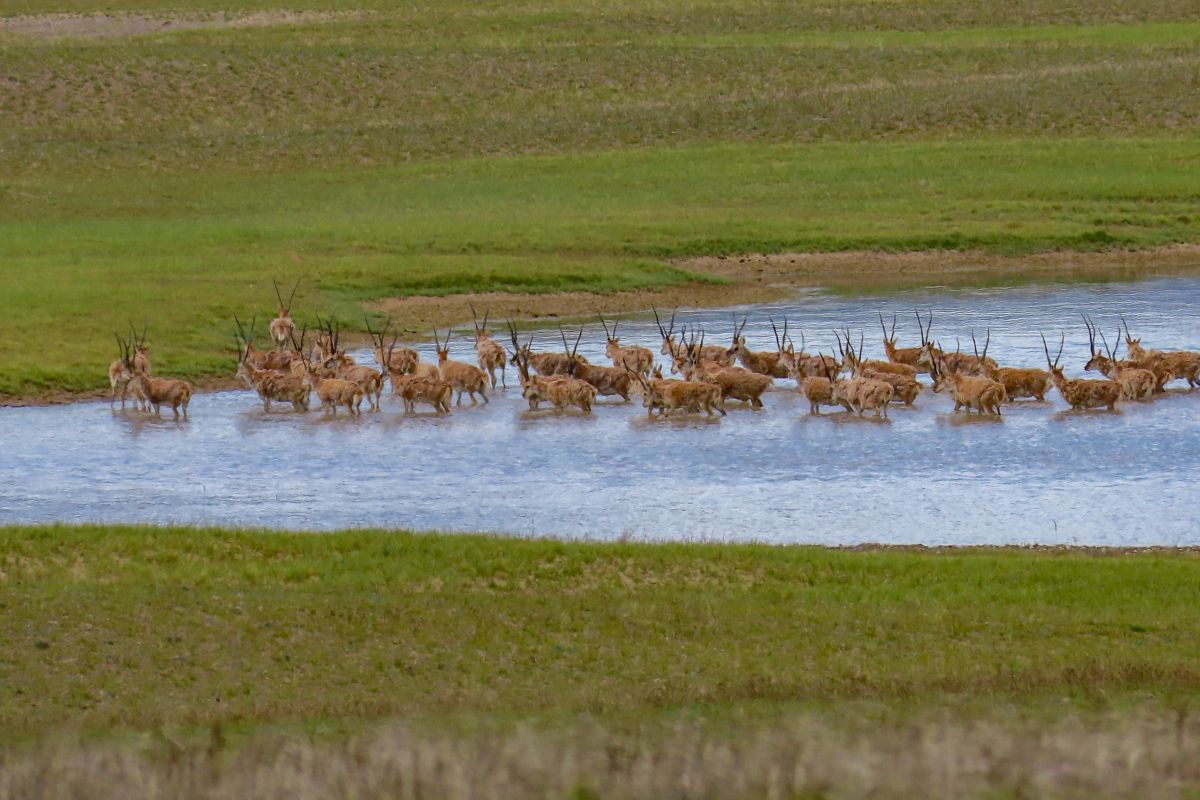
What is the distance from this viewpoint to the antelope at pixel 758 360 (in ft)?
82.3

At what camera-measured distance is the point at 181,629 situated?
1335 centimetres

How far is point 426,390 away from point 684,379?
3.35m

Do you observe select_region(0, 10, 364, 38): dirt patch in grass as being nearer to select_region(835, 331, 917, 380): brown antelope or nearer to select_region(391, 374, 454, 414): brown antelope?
select_region(391, 374, 454, 414): brown antelope

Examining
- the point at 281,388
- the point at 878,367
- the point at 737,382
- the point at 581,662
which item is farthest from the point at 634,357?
the point at 581,662

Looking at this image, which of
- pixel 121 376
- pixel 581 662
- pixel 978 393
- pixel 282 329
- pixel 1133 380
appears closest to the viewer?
pixel 581 662

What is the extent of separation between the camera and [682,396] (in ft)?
74.7

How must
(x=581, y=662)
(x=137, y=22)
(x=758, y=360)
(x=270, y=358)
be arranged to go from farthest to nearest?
(x=137, y=22), (x=270, y=358), (x=758, y=360), (x=581, y=662)

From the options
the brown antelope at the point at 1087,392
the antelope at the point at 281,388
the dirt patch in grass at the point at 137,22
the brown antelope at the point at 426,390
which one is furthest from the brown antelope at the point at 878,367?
the dirt patch in grass at the point at 137,22

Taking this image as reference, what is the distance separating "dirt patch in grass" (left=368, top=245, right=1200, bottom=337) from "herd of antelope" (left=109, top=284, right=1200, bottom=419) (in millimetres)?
5890

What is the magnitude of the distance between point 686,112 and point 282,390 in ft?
111

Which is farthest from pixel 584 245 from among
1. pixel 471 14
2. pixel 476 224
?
pixel 471 14

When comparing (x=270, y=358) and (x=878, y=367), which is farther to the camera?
(x=270, y=358)

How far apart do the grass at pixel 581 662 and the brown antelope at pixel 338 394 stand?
6776mm

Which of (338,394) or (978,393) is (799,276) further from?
(338,394)
